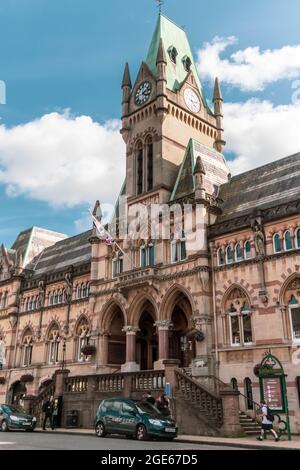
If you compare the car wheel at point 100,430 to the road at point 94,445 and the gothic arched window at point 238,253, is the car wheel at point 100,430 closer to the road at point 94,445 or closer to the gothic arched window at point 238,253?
the road at point 94,445

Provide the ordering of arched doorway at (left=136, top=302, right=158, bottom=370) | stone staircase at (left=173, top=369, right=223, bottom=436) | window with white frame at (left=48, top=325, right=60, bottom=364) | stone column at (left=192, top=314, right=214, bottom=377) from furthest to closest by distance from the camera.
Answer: window with white frame at (left=48, top=325, right=60, bottom=364) → arched doorway at (left=136, top=302, right=158, bottom=370) → stone column at (left=192, top=314, right=214, bottom=377) → stone staircase at (left=173, top=369, right=223, bottom=436)

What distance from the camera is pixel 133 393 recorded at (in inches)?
1032

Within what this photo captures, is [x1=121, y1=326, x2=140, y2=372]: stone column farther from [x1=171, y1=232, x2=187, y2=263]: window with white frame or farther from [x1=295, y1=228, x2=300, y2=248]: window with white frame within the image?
[x1=295, y1=228, x2=300, y2=248]: window with white frame

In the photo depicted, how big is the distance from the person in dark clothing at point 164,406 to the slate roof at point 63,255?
21.7 meters

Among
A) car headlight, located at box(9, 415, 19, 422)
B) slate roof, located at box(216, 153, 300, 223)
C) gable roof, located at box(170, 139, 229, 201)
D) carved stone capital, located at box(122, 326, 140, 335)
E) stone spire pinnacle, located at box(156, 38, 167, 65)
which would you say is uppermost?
stone spire pinnacle, located at box(156, 38, 167, 65)

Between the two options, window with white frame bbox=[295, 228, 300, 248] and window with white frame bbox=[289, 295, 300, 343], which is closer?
window with white frame bbox=[289, 295, 300, 343]

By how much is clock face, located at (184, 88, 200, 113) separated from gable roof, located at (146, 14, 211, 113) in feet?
3.24

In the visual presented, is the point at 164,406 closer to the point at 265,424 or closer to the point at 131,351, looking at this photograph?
the point at 265,424

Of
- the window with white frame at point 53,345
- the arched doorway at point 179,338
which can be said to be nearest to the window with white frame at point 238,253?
the arched doorway at point 179,338

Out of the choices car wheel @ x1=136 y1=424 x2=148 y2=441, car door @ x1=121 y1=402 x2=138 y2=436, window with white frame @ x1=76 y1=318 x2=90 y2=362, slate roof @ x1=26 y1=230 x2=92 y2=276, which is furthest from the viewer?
slate roof @ x1=26 y1=230 x2=92 y2=276

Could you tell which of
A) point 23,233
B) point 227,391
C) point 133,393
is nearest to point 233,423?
point 227,391

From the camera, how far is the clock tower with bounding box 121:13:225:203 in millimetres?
38000

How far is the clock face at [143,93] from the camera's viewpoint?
134ft

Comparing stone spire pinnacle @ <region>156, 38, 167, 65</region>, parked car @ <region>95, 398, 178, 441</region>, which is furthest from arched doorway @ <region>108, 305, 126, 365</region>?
stone spire pinnacle @ <region>156, 38, 167, 65</region>
